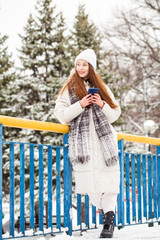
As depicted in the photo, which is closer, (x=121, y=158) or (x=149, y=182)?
(x=121, y=158)

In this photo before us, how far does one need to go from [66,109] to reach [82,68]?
486 millimetres

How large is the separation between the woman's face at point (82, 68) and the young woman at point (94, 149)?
0.51ft

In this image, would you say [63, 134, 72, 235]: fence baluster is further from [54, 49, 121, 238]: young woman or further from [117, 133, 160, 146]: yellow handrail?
[117, 133, 160, 146]: yellow handrail

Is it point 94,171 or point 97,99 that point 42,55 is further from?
point 94,171

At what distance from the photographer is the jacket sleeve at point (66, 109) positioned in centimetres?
374

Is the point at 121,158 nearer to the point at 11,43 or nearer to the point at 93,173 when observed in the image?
the point at 93,173

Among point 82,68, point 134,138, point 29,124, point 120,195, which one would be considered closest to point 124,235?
point 120,195

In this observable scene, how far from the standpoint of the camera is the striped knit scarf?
3689mm

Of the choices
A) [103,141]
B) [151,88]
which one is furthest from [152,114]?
[103,141]

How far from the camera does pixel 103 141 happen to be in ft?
12.2

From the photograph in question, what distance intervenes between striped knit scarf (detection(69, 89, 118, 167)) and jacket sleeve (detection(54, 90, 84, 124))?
75mm

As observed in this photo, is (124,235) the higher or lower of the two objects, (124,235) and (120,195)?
the lower

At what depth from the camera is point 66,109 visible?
383 centimetres

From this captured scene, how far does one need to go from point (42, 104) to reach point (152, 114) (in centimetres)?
1089
